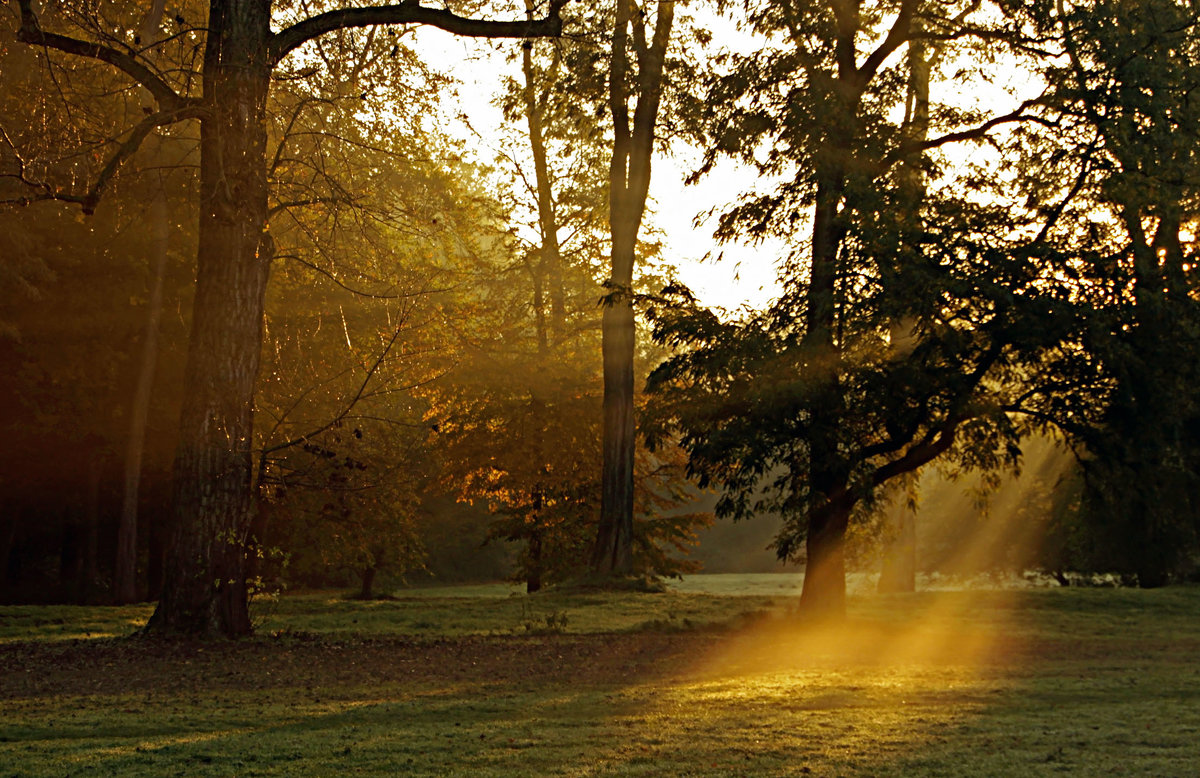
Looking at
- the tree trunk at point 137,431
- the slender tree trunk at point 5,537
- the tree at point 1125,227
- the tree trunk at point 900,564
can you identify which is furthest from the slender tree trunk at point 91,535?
the tree at point 1125,227

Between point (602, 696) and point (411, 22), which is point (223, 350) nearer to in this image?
point (411, 22)

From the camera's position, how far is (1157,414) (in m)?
16.0

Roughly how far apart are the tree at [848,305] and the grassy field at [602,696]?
8.47 ft

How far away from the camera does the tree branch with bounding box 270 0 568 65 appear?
558 inches

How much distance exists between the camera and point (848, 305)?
1639 cm

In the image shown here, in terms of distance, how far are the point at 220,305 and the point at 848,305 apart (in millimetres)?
8456

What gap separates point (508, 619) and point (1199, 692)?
1058 cm

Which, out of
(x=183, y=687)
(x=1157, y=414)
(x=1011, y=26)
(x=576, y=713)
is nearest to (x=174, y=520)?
(x=183, y=687)

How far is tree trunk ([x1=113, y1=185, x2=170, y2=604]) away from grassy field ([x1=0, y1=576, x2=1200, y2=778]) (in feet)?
16.4

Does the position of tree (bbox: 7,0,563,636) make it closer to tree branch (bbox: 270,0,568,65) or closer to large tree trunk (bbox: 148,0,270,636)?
large tree trunk (bbox: 148,0,270,636)

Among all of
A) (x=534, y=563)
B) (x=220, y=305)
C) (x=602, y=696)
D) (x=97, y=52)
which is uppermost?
(x=97, y=52)

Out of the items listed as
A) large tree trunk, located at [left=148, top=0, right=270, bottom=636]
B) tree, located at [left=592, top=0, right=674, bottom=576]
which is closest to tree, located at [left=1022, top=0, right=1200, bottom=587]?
tree, located at [left=592, top=0, right=674, bottom=576]

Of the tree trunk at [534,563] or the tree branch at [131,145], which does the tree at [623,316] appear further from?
the tree branch at [131,145]

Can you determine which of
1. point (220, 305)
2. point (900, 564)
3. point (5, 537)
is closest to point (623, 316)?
point (900, 564)
